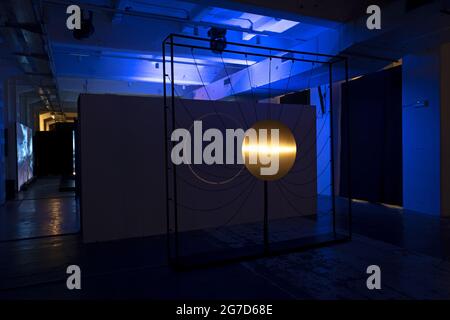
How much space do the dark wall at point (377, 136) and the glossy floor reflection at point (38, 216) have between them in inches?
214

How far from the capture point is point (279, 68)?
7.29m

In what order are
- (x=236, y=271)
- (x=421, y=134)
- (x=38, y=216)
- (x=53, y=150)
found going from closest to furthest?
(x=236, y=271), (x=421, y=134), (x=38, y=216), (x=53, y=150)


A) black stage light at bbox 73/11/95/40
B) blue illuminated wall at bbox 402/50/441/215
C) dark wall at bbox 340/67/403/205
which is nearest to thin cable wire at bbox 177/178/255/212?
dark wall at bbox 340/67/403/205

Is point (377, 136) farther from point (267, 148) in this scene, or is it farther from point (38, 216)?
point (38, 216)

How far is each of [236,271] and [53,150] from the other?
15.1 m

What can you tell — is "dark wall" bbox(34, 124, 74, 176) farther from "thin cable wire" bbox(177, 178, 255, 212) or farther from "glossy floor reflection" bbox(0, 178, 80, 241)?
"thin cable wire" bbox(177, 178, 255, 212)

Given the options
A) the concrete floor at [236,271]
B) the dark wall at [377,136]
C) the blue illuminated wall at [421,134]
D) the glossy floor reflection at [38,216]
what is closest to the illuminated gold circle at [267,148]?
the concrete floor at [236,271]

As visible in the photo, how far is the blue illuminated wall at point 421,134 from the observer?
606cm

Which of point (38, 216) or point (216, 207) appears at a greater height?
point (216, 207)

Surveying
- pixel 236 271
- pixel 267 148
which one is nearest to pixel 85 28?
pixel 267 148

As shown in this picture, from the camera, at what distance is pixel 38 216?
6.53m

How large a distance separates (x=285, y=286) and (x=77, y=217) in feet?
14.8
